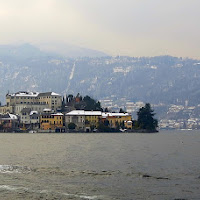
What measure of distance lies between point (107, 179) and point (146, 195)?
877 centimetres

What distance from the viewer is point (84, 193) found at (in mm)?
44875

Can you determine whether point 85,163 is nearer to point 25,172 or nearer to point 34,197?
point 25,172

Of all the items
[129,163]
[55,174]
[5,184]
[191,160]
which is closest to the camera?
[5,184]

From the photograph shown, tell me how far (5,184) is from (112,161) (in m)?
24.6

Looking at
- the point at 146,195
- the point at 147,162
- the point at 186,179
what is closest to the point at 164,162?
the point at 147,162

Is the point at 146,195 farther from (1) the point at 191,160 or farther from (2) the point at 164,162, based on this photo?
(1) the point at 191,160

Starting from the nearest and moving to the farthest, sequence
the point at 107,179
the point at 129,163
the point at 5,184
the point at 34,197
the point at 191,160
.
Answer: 1. the point at 34,197
2. the point at 5,184
3. the point at 107,179
4. the point at 129,163
5. the point at 191,160

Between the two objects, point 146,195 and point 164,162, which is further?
point 164,162

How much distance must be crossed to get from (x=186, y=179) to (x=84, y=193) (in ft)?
41.6

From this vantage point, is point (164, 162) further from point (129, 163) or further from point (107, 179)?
point (107, 179)

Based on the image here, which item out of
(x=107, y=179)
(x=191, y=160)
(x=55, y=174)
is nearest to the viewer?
(x=107, y=179)

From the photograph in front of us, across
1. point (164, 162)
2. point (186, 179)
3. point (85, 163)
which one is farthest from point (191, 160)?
point (186, 179)

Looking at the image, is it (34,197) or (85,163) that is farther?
(85,163)

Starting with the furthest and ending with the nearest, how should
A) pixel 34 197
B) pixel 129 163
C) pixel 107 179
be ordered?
1. pixel 129 163
2. pixel 107 179
3. pixel 34 197
